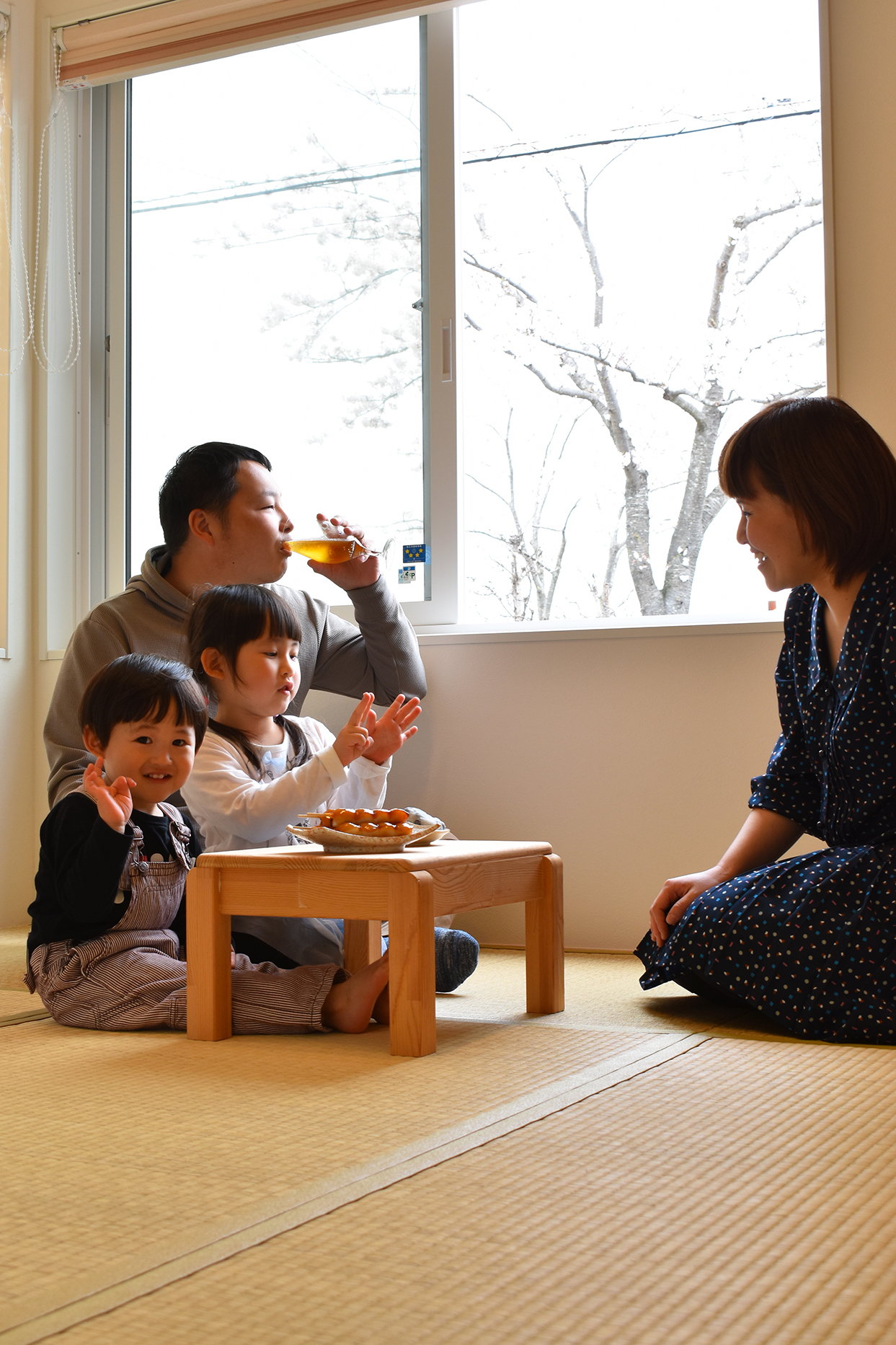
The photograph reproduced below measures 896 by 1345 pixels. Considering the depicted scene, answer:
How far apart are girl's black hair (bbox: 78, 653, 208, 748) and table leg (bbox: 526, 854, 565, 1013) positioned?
577 millimetres

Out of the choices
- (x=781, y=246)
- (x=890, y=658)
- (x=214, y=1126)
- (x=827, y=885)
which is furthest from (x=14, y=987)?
(x=781, y=246)

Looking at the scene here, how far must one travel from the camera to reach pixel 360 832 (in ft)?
5.52

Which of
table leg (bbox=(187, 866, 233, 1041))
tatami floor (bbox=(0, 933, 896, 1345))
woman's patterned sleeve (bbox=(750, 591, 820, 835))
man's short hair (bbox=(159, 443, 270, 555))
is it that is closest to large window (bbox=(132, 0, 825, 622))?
man's short hair (bbox=(159, 443, 270, 555))

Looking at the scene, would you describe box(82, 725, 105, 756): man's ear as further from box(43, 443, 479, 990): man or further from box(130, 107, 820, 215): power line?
box(130, 107, 820, 215): power line

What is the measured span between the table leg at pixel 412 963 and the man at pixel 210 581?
3.26 ft

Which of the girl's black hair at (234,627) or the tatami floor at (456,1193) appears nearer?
the tatami floor at (456,1193)

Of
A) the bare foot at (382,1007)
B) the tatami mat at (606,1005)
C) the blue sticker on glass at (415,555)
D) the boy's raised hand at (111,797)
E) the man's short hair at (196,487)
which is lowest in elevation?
the tatami mat at (606,1005)

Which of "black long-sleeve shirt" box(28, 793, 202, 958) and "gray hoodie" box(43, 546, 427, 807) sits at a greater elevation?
"gray hoodie" box(43, 546, 427, 807)

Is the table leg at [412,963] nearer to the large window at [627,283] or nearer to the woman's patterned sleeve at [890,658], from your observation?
the woman's patterned sleeve at [890,658]

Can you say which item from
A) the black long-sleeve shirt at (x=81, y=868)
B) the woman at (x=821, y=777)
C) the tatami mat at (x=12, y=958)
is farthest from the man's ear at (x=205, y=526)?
the woman at (x=821, y=777)

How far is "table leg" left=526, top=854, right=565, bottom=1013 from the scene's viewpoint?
6.19 feet

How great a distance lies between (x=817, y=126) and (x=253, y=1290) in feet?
8.42

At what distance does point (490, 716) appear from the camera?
Result: 2801mm

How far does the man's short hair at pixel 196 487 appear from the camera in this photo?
2.54 m
